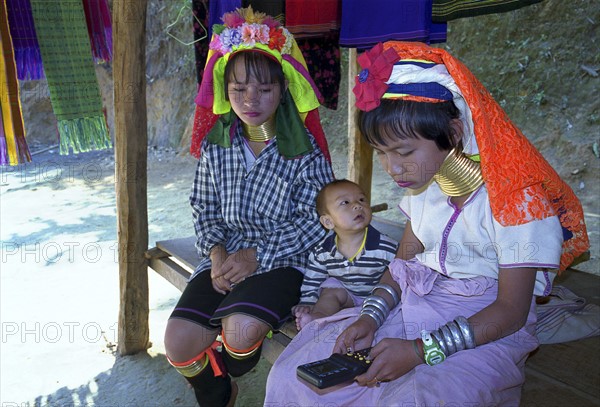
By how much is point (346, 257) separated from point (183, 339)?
76cm

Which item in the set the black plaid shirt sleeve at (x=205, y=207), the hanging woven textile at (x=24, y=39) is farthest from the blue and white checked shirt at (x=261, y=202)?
the hanging woven textile at (x=24, y=39)

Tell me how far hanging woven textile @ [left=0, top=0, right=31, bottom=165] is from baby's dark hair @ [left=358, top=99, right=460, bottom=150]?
226cm

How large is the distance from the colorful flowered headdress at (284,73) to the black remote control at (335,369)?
1.11 m

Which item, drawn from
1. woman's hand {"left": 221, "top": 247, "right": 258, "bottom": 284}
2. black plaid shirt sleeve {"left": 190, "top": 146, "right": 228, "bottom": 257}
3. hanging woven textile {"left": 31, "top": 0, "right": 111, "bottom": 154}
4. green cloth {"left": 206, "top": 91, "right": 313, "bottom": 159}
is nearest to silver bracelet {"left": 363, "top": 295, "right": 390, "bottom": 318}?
woman's hand {"left": 221, "top": 247, "right": 258, "bottom": 284}

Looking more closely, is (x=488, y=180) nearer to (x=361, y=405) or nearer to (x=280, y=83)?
(x=361, y=405)

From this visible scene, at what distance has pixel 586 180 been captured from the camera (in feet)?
19.8

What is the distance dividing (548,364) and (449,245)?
0.65 meters

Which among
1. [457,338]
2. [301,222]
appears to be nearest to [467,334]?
[457,338]

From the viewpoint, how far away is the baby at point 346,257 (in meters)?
2.28

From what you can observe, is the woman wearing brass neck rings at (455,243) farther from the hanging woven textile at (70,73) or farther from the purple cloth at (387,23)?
the hanging woven textile at (70,73)

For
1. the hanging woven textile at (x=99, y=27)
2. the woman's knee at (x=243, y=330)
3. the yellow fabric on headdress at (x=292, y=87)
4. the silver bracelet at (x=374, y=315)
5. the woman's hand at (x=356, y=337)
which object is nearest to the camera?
the woman's hand at (x=356, y=337)

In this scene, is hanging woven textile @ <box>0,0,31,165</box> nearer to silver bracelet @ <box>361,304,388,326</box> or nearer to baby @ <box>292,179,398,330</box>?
baby @ <box>292,179,398,330</box>

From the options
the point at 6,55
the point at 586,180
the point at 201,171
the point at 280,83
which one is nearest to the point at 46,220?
the point at 6,55

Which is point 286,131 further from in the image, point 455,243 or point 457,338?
point 457,338
